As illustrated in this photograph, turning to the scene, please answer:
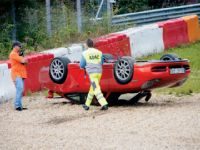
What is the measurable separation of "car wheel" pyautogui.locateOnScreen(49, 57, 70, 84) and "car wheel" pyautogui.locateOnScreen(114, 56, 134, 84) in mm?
1362

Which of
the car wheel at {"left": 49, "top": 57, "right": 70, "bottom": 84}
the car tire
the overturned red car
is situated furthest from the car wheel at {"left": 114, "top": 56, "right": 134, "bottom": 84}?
the car wheel at {"left": 49, "top": 57, "right": 70, "bottom": 84}

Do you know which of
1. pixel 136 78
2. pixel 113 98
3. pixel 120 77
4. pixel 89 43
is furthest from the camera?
pixel 113 98

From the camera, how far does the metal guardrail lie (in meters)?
23.2

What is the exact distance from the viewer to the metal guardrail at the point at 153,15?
23175 mm

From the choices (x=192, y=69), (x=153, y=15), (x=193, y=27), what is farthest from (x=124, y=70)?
(x=153, y=15)

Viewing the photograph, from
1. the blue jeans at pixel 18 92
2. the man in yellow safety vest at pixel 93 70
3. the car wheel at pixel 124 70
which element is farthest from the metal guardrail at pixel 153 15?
the car wheel at pixel 124 70

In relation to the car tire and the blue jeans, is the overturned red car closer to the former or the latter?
the car tire

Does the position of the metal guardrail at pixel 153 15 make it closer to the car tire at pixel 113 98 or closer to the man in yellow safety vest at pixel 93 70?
the car tire at pixel 113 98

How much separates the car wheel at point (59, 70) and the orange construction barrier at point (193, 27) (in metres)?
8.58

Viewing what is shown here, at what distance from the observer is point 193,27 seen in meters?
22.6

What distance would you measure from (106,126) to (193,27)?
11849 mm

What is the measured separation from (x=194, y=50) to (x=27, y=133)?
10.7 meters

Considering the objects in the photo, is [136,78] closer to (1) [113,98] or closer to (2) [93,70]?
(2) [93,70]

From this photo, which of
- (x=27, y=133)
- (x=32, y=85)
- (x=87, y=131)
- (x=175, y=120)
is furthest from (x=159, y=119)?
(x=32, y=85)
